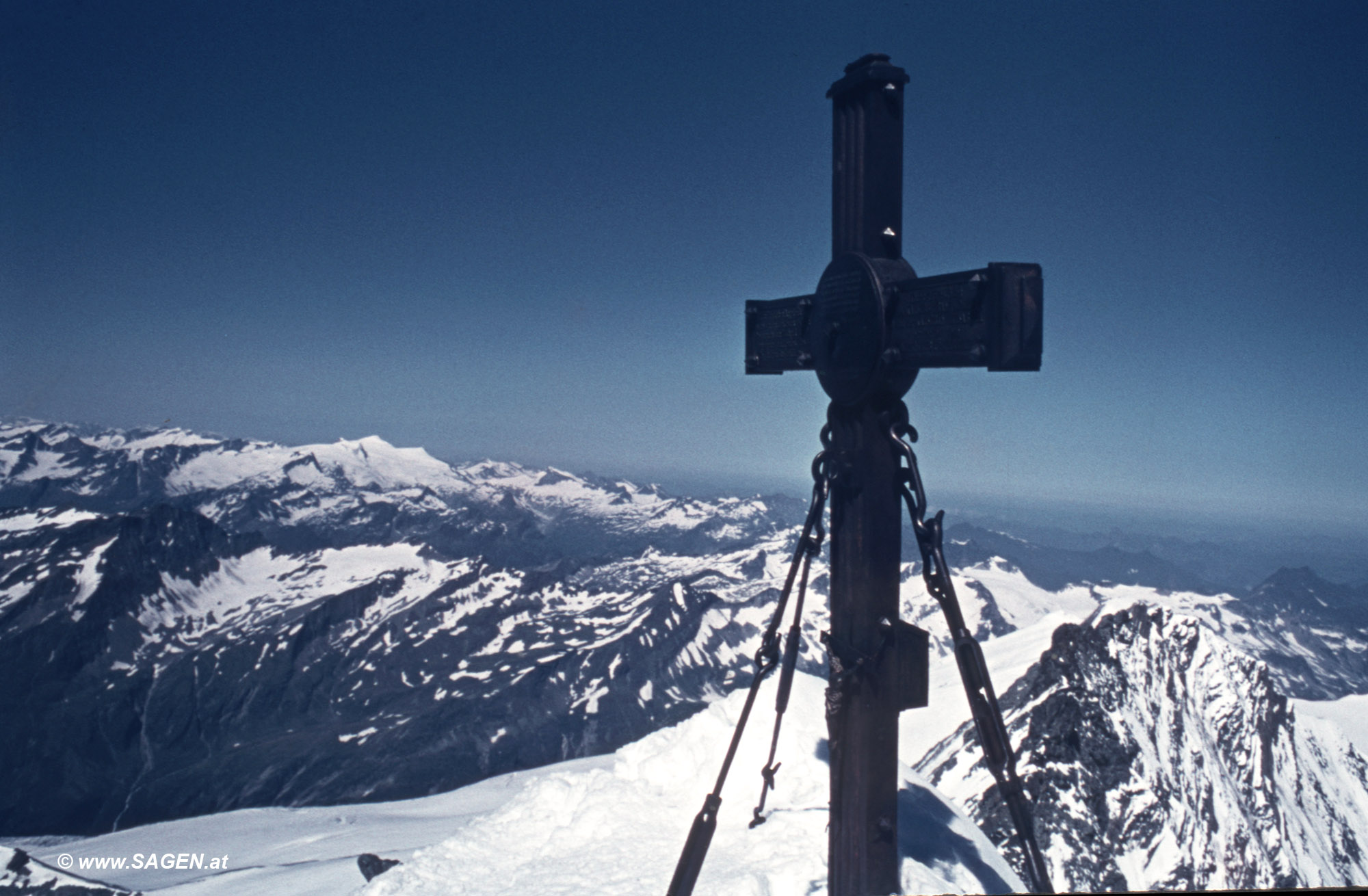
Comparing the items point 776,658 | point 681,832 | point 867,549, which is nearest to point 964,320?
point 867,549

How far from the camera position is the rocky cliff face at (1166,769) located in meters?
31.9

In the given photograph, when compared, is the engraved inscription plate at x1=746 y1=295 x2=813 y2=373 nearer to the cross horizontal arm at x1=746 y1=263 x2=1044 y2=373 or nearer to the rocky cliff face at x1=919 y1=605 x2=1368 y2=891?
the cross horizontal arm at x1=746 y1=263 x2=1044 y2=373

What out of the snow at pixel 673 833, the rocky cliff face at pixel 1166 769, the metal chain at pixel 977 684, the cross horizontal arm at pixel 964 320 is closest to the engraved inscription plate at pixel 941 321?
the cross horizontal arm at pixel 964 320

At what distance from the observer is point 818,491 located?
375 centimetres

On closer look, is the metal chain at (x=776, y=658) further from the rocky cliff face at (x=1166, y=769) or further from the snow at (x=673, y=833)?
the rocky cliff face at (x=1166, y=769)

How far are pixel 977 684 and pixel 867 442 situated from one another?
1.24 meters

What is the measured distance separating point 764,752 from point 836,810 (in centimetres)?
755

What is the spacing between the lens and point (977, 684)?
10.8 ft

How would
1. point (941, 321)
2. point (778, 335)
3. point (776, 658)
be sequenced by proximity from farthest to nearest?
1. point (778, 335)
2. point (776, 658)
3. point (941, 321)

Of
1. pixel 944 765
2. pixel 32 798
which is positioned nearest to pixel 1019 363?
pixel 944 765

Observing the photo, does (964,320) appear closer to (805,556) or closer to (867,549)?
(867,549)

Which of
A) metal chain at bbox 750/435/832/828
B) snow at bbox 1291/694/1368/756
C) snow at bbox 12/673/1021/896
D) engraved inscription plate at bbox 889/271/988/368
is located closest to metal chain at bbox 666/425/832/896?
metal chain at bbox 750/435/832/828

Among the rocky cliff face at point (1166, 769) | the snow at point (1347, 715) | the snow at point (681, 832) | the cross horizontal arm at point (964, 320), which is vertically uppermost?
the cross horizontal arm at point (964, 320)

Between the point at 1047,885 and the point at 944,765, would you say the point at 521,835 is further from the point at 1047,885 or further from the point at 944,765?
the point at 944,765
